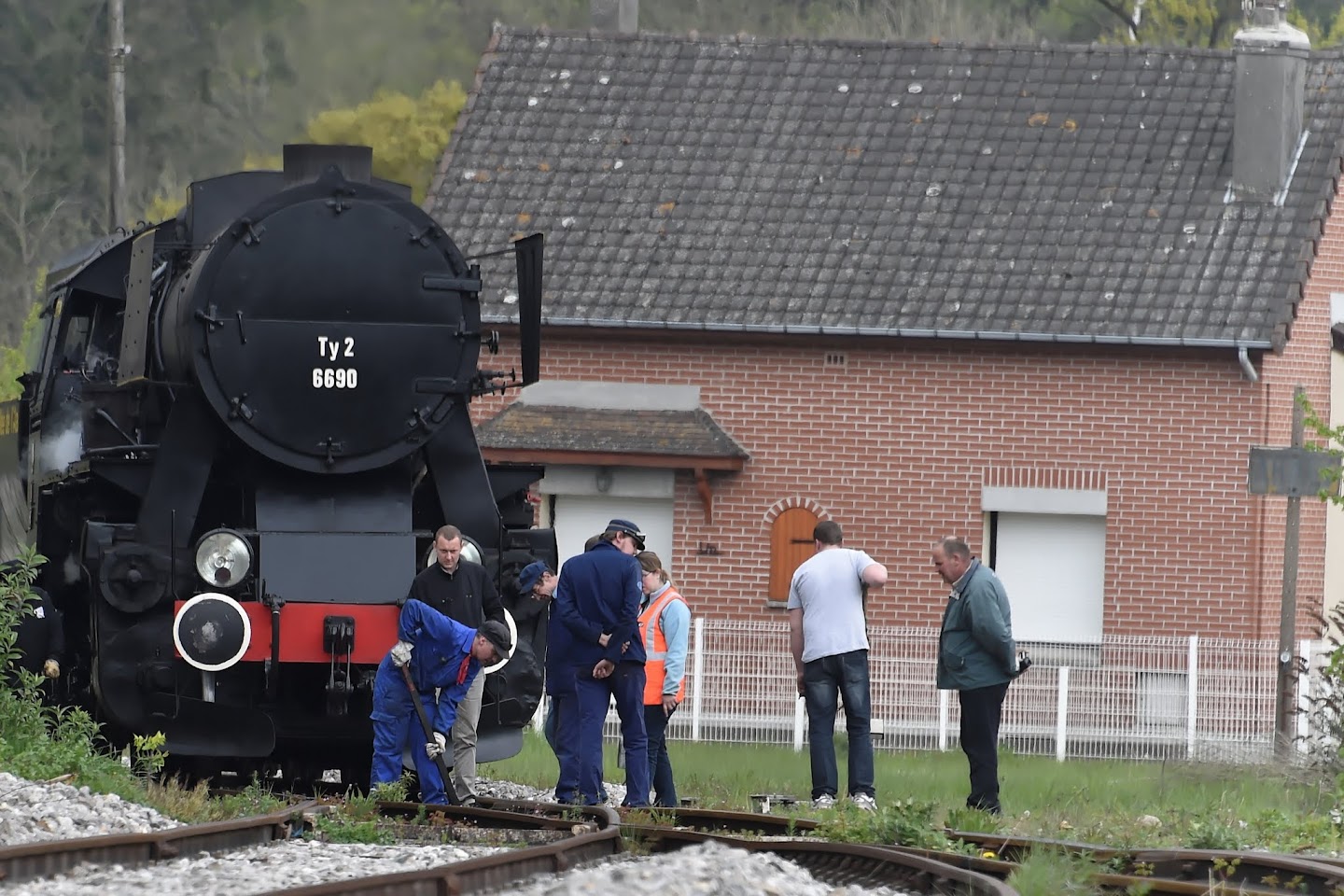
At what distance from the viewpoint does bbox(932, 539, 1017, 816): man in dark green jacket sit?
13.1 metres

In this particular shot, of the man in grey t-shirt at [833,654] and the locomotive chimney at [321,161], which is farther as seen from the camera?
the man in grey t-shirt at [833,654]

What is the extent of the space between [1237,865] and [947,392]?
47.9 ft

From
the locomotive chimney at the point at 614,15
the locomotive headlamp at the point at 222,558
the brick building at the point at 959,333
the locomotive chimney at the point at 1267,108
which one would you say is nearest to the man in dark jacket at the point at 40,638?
the locomotive headlamp at the point at 222,558

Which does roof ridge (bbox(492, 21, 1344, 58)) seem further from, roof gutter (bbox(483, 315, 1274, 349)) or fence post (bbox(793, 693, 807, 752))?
fence post (bbox(793, 693, 807, 752))

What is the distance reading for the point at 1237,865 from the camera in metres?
9.46

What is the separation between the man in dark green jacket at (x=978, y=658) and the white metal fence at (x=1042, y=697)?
7390 millimetres

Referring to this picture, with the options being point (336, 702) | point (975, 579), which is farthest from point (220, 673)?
point (975, 579)

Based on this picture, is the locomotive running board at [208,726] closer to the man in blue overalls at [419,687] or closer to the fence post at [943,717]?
the man in blue overalls at [419,687]

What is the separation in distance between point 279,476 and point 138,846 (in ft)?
13.5

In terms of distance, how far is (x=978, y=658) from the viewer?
43.1ft

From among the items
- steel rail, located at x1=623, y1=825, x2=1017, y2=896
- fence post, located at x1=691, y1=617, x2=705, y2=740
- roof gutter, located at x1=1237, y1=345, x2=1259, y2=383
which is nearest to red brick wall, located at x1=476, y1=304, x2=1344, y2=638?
roof gutter, located at x1=1237, y1=345, x2=1259, y2=383

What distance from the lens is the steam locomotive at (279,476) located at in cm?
1244

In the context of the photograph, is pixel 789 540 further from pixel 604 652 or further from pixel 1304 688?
pixel 604 652

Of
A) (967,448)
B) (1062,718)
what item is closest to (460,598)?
(1062,718)
